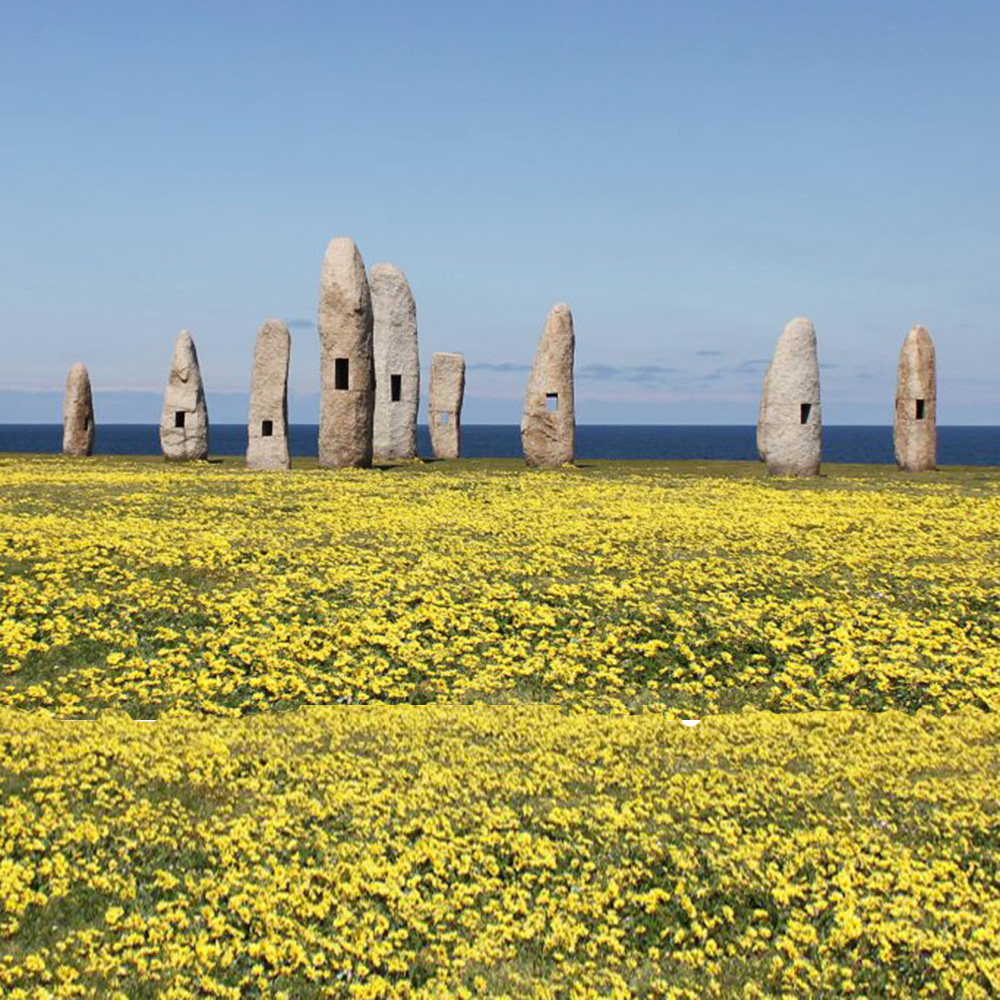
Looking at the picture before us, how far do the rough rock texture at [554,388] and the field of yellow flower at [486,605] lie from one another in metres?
14.4

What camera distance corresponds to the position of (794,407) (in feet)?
128

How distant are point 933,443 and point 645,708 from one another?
32.7 meters

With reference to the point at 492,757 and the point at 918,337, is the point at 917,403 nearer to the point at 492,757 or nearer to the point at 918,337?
the point at 918,337

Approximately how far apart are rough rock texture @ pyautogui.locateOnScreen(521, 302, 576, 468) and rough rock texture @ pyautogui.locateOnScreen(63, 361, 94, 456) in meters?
19.0

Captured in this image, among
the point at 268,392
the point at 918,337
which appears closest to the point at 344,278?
the point at 268,392

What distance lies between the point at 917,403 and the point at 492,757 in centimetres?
3534

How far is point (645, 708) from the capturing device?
46.9ft

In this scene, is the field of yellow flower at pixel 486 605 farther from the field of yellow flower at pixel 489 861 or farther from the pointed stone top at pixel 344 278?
the pointed stone top at pixel 344 278

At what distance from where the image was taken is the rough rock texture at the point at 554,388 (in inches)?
1631

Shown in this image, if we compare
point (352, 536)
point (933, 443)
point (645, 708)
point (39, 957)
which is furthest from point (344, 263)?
point (39, 957)

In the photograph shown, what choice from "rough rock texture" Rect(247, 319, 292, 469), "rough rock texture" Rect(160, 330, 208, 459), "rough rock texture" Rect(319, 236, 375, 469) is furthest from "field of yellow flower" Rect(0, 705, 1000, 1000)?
"rough rock texture" Rect(160, 330, 208, 459)

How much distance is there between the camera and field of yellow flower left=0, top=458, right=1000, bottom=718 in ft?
48.5

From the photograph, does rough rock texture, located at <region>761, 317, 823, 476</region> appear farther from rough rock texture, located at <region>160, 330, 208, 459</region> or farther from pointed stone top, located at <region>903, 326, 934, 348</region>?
rough rock texture, located at <region>160, 330, 208, 459</region>

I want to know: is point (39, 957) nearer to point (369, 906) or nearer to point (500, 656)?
point (369, 906)
